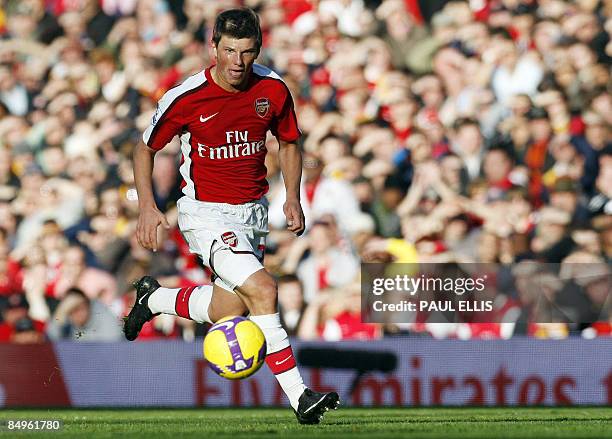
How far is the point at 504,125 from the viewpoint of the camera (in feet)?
42.6

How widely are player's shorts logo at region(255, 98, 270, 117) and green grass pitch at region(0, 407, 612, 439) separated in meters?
1.93

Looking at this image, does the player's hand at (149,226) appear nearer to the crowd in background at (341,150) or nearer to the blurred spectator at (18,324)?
the crowd in background at (341,150)

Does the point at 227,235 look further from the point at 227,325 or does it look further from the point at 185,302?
the point at 185,302

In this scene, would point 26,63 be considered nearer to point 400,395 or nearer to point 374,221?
point 374,221

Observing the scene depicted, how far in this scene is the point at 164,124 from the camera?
25.9 ft

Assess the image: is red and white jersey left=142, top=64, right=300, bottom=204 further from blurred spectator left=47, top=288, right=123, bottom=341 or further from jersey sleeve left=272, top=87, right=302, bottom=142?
blurred spectator left=47, top=288, right=123, bottom=341

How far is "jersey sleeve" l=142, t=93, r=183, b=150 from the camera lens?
7848 millimetres

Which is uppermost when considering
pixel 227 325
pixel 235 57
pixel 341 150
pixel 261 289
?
pixel 235 57

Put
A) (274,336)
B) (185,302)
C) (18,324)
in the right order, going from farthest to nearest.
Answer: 1. (18,324)
2. (185,302)
3. (274,336)

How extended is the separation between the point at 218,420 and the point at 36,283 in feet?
13.4

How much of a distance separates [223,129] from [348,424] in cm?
199

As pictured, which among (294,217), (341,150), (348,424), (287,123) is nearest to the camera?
(348,424)

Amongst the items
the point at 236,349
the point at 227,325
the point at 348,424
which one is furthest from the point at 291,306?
the point at 236,349

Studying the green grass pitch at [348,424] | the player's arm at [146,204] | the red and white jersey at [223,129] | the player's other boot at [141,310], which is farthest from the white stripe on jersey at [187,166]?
the green grass pitch at [348,424]
